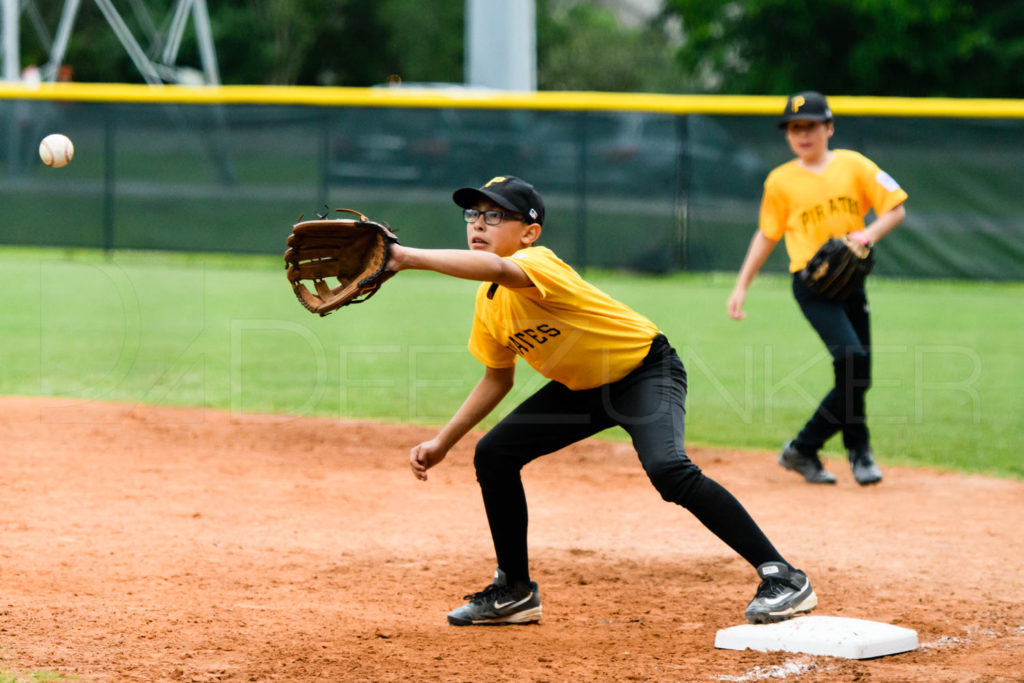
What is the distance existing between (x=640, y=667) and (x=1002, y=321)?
9.53 meters

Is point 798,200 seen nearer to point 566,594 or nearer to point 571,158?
point 566,594

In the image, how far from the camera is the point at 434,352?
9805 millimetres

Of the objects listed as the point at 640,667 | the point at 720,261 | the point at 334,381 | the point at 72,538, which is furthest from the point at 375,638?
the point at 720,261

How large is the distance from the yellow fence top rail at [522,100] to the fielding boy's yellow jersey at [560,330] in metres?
10.0

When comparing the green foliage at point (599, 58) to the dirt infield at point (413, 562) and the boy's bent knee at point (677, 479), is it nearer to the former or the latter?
the dirt infield at point (413, 562)

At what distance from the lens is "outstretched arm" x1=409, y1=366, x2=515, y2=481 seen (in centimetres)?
382

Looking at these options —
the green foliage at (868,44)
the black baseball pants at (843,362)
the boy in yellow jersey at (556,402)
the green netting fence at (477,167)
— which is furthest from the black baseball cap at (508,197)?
the green foliage at (868,44)

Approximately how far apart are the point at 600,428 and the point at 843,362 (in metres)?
2.26

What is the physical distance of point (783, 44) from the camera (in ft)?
91.7

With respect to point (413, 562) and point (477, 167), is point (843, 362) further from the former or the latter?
point (477, 167)

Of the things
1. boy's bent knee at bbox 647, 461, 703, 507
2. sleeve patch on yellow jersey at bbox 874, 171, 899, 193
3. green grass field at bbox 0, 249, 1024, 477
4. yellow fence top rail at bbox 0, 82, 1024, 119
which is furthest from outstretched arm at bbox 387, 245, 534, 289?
yellow fence top rail at bbox 0, 82, 1024, 119

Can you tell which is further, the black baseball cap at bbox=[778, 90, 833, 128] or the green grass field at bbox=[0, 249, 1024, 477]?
the green grass field at bbox=[0, 249, 1024, 477]

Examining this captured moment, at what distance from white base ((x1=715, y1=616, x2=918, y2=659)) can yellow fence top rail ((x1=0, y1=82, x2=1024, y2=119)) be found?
10439 mm

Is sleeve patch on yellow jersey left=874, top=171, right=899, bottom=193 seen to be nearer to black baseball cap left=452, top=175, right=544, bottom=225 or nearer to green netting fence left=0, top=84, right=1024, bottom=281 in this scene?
black baseball cap left=452, top=175, right=544, bottom=225
